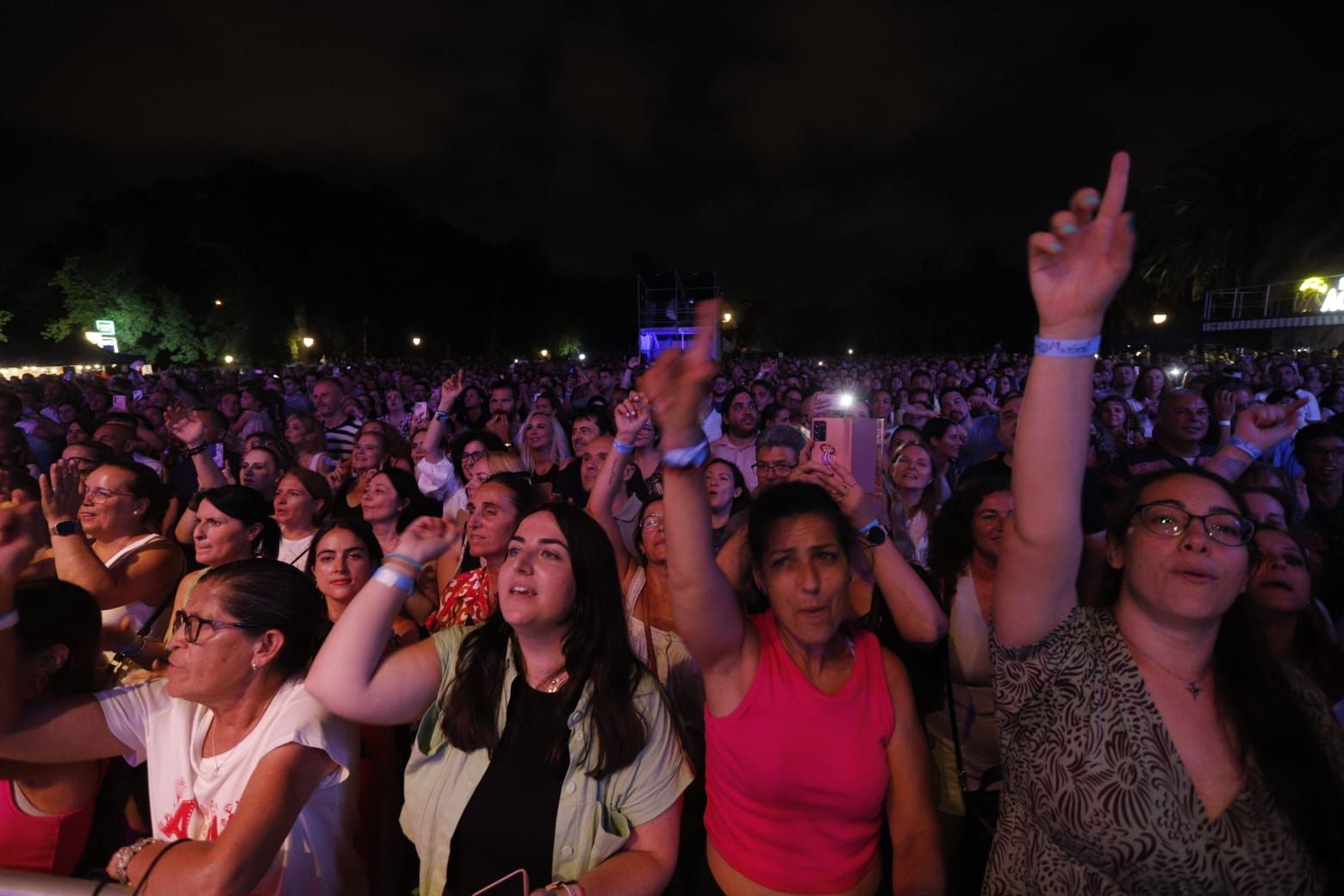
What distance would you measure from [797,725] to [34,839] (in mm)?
2408

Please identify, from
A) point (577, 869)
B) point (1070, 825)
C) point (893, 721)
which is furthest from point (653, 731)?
point (1070, 825)

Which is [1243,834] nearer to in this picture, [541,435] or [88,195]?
[541,435]

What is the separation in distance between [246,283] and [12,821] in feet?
149

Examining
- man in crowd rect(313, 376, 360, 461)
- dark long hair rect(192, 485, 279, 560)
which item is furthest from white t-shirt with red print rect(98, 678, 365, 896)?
man in crowd rect(313, 376, 360, 461)

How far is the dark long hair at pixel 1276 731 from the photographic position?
1.69 metres

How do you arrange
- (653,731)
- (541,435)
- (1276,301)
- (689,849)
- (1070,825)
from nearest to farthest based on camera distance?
(1070,825)
(653,731)
(689,849)
(541,435)
(1276,301)

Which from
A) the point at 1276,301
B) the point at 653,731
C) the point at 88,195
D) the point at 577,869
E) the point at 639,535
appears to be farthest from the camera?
the point at 88,195

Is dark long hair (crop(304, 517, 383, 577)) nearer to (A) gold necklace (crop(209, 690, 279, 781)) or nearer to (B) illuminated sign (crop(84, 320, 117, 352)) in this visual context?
(A) gold necklace (crop(209, 690, 279, 781))

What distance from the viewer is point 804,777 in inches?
78.8

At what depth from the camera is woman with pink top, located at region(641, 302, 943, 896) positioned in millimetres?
1919

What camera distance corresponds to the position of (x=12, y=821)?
87.1 inches

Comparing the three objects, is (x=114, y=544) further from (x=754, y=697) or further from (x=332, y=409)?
(x=332, y=409)

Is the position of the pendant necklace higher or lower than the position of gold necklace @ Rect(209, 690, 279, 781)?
higher

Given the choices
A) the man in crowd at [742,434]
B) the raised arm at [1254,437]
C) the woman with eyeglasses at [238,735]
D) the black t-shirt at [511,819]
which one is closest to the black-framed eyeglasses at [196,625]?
the woman with eyeglasses at [238,735]
